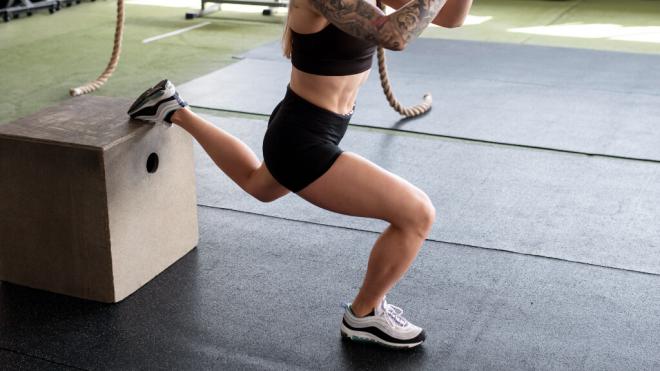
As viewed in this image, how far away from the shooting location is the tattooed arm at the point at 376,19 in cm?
181

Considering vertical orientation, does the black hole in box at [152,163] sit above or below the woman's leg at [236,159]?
below

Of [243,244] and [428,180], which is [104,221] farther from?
[428,180]

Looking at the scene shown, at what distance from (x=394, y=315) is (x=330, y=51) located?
757 millimetres

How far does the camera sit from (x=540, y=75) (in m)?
5.19

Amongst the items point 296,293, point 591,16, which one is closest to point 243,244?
point 296,293

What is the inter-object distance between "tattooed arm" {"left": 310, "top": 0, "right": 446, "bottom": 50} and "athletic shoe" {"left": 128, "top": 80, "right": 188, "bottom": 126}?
0.78 meters

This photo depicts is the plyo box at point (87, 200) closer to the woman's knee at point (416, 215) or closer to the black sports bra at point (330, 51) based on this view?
the black sports bra at point (330, 51)

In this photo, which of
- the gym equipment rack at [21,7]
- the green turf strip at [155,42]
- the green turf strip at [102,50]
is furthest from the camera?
the gym equipment rack at [21,7]

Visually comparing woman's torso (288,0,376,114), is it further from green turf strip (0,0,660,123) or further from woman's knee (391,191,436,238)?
green turf strip (0,0,660,123)

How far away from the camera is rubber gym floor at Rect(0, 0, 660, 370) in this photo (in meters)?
2.19

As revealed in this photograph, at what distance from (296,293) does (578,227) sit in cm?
115

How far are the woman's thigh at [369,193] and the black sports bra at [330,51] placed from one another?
0.22 metres

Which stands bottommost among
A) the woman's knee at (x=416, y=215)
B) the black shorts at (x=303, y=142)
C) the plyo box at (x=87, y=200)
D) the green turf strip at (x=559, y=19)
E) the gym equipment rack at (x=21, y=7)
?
the gym equipment rack at (x=21, y=7)

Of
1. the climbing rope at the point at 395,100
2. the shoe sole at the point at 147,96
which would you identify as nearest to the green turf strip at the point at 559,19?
the climbing rope at the point at 395,100
